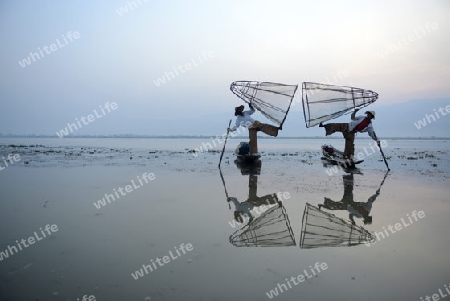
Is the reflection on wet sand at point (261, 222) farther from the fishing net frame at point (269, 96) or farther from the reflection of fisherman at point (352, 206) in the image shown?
the fishing net frame at point (269, 96)

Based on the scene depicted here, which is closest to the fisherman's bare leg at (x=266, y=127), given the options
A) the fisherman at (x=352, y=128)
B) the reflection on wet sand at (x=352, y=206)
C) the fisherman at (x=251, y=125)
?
the fisherman at (x=251, y=125)

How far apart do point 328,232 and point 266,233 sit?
50.6 inches

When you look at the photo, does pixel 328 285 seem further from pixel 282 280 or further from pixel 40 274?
pixel 40 274

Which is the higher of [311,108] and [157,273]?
[311,108]

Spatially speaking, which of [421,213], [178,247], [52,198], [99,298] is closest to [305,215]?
[421,213]

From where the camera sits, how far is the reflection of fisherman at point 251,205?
23.3ft

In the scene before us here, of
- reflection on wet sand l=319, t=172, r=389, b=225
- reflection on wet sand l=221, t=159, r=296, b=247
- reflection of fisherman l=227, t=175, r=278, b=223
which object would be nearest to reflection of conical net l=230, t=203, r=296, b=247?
reflection on wet sand l=221, t=159, r=296, b=247

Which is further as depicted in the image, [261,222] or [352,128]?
[352,128]

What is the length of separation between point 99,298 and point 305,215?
16.6 ft

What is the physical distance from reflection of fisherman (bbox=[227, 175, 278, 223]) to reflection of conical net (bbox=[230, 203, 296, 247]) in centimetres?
30

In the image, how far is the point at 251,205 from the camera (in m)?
8.30

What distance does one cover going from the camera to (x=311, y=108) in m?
16.5

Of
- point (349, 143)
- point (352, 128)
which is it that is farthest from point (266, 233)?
point (349, 143)

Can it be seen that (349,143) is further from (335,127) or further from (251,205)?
(251,205)
